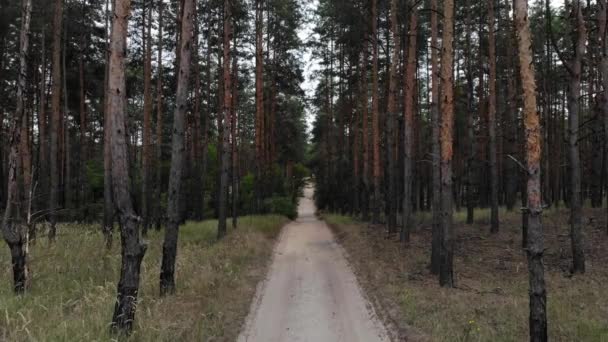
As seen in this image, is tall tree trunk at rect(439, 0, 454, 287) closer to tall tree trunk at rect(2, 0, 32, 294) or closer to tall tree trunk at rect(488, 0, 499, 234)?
tall tree trunk at rect(488, 0, 499, 234)

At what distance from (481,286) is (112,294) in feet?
26.0

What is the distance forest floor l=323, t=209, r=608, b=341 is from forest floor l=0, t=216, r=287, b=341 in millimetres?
2966

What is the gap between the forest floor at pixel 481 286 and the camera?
6.85 m

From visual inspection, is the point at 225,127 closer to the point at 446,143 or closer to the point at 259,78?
the point at 259,78

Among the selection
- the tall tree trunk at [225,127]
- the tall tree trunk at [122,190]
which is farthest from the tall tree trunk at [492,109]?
the tall tree trunk at [122,190]

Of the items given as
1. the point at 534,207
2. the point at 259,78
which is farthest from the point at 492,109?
the point at 534,207

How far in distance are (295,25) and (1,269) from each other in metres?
19.7

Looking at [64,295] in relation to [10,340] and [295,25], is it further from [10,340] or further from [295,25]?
[295,25]

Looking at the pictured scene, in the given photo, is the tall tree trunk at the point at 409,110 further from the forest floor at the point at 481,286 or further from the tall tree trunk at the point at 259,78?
the tall tree trunk at the point at 259,78

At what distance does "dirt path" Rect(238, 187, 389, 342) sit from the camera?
7.15 meters

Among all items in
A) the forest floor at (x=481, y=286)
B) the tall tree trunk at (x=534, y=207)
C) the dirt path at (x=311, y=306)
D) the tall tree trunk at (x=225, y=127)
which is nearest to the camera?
the tall tree trunk at (x=534, y=207)

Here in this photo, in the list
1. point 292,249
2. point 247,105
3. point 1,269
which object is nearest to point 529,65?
point 1,269

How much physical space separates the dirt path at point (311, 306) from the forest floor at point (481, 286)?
0.43m

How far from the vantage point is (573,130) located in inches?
462
